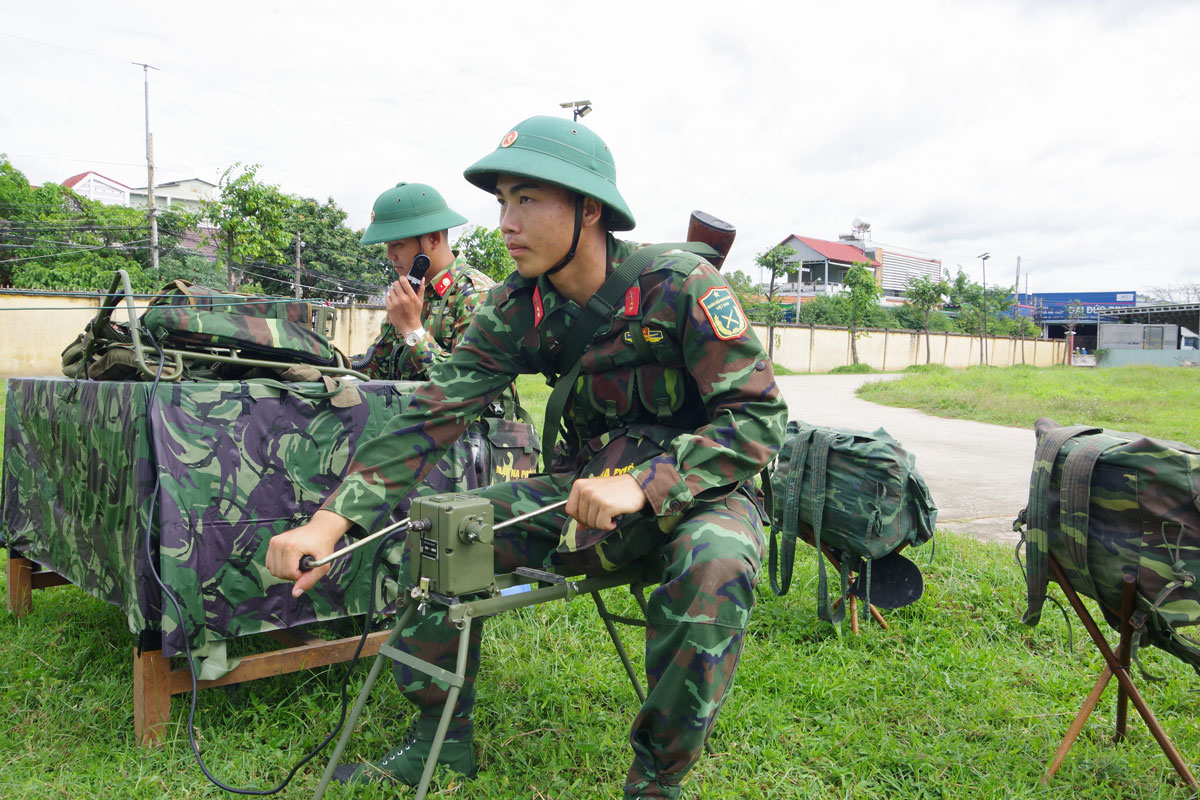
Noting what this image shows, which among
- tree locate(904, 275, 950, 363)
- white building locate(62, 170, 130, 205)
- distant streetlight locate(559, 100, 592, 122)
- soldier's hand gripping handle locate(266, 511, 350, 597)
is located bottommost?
soldier's hand gripping handle locate(266, 511, 350, 597)

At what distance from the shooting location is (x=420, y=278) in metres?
3.80

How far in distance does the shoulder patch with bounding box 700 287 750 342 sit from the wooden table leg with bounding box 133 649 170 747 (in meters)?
1.83

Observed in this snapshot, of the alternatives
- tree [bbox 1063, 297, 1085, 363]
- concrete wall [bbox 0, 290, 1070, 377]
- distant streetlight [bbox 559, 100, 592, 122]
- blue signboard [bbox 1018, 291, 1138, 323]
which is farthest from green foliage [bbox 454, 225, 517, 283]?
blue signboard [bbox 1018, 291, 1138, 323]

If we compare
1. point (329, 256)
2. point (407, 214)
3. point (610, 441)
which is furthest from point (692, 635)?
point (329, 256)

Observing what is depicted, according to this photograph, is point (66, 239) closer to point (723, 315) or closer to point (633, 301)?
point (633, 301)

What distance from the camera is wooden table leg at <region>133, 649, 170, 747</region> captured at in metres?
2.31

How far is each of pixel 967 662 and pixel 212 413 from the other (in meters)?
2.73

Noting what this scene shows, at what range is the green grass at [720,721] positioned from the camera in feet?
7.29

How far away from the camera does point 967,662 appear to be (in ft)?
9.80

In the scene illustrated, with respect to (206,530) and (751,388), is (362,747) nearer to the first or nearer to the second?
(206,530)

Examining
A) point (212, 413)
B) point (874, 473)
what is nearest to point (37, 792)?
point (212, 413)

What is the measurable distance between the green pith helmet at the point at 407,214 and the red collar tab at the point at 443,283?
0.70 ft

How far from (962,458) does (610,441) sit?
7.36 meters

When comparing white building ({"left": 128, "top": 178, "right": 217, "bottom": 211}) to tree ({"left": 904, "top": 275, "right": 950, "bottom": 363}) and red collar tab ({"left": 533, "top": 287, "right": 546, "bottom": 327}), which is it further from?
red collar tab ({"left": 533, "top": 287, "right": 546, "bottom": 327})
